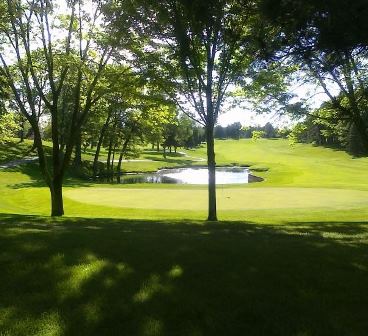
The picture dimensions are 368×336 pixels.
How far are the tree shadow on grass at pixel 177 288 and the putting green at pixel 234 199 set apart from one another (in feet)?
60.8

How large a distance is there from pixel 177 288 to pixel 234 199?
2568 centimetres

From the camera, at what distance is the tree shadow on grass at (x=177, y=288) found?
574 centimetres

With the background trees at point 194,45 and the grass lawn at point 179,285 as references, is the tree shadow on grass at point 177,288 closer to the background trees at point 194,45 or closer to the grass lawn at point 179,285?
the grass lawn at point 179,285

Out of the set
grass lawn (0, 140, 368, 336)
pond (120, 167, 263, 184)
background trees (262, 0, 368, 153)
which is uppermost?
background trees (262, 0, 368, 153)

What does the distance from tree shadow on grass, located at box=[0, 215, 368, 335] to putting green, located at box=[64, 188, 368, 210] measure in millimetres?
18545

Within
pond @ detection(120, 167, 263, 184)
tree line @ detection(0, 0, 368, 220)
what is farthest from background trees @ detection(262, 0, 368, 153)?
pond @ detection(120, 167, 263, 184)

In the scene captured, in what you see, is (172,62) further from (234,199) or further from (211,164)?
(234,199)

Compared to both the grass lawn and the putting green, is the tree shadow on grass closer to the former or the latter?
the grass lawn

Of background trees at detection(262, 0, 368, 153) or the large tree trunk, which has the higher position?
background trees at detection(262, 0, 368, 153)

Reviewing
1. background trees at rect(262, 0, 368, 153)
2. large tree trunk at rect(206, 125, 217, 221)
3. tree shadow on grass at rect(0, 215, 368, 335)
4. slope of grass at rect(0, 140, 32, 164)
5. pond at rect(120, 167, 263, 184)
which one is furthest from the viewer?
slope of grass at rect(0, 140, 32, 164)

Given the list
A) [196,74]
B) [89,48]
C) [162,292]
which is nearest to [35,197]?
[89,48]

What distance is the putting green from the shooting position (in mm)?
28375

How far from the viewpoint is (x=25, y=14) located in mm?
20469

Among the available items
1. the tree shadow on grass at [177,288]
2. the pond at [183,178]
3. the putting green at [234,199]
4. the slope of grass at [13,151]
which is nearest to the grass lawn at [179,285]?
the tree shadow on grass at [177,288]
